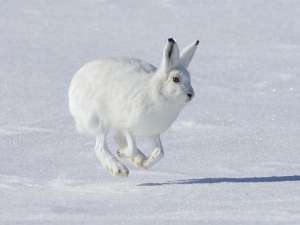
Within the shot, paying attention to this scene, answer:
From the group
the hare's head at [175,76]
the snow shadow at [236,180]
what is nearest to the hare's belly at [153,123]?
the hare's head at [175,76]

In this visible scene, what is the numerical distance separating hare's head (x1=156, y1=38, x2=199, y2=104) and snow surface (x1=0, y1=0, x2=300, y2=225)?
0.51 m

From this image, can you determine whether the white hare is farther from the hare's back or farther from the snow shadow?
the snow shadow

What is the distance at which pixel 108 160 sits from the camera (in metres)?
7.38

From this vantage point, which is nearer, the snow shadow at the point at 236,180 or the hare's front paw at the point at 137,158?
the snow shadow at the point at 236,180

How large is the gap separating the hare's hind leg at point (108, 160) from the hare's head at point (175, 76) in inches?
19.9

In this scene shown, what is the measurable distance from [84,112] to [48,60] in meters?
5.05

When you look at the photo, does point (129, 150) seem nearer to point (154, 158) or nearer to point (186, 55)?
point (154, 158)

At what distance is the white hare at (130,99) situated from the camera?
7215 millimetres

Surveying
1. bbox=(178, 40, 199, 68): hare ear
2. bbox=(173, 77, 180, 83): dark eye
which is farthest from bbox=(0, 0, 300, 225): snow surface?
bbox=(178, 40, 199, 68): hare ear

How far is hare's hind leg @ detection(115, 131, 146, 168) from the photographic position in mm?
7414

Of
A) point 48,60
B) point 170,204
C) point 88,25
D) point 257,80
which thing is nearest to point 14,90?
point 48,60

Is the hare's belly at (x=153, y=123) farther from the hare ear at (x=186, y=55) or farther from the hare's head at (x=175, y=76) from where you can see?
the hare ear at (x=186, y=55)

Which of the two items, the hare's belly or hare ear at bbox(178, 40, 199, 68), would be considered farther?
hare ear at bbox(178, 40, 199, 68)

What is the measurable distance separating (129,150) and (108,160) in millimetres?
166
